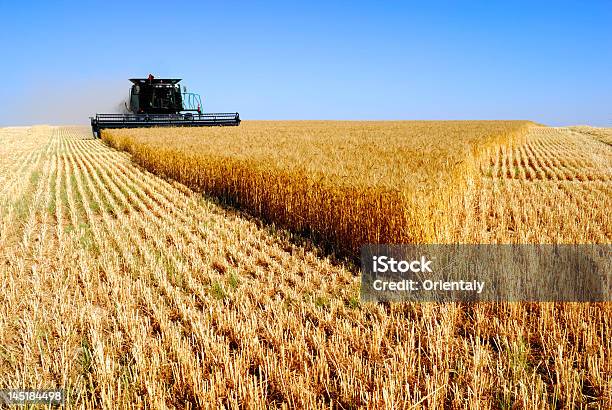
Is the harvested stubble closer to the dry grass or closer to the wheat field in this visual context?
the wheat field

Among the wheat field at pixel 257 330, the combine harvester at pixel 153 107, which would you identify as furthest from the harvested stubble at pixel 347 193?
the combine harvester at pixel 153 107

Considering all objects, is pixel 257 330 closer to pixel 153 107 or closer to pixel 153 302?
pixel 153 302

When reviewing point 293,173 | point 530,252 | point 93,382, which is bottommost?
point 93,382

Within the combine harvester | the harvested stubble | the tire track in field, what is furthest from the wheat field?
the combine harvester

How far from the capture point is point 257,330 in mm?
3887

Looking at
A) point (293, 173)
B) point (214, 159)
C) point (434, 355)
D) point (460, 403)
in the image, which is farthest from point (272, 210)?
point (460, 403)

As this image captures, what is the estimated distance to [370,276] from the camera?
5344 mm

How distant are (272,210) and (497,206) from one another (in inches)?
171

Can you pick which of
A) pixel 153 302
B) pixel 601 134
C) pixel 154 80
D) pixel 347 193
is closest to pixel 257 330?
pixel 153 302

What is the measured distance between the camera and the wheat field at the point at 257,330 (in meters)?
2.92

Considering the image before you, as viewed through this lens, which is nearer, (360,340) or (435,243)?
(360,340)

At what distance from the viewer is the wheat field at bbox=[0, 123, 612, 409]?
2922 mm

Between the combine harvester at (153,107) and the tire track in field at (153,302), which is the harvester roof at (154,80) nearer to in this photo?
the combine harvester at (153,107)

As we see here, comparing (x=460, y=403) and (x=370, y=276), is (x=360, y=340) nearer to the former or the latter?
(x=460, y=403)
